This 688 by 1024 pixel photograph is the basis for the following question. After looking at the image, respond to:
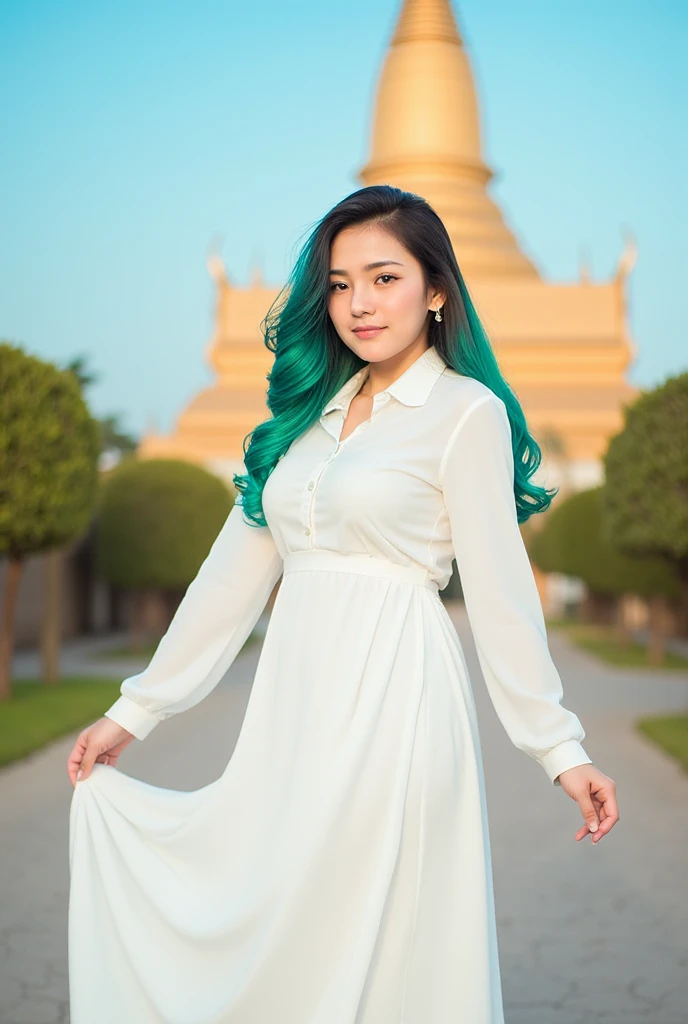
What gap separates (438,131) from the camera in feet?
120

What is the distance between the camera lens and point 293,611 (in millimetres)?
2273

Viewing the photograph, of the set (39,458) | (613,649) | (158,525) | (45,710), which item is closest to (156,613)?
(158,525)

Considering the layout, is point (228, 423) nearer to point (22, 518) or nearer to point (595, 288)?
point (595, 288)

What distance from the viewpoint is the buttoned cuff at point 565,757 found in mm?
2070

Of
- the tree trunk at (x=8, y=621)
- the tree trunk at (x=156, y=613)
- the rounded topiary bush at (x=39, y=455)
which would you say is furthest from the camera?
the tree trunk at (x=156, y=613)

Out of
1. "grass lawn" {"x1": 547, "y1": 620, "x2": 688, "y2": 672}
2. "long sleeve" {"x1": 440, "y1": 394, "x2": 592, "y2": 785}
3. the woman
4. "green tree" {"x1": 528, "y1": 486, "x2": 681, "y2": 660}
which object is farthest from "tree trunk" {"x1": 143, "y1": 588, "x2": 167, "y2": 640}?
"long sleeve" {"x1": 440, "y1": 394, "x2": 592, "y2": 785}

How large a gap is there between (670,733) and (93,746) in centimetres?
733

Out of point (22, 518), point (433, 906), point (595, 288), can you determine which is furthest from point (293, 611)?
point (595, 288)

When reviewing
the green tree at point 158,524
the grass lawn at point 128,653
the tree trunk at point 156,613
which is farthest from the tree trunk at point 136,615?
the green tree at point 158,524

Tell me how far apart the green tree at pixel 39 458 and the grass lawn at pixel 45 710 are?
0.78 meters

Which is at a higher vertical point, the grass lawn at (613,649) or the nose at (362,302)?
the nose at (362,302)

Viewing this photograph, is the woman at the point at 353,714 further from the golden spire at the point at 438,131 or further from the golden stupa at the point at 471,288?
the golden spire at the point at 438,131

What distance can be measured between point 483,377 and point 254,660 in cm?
1439

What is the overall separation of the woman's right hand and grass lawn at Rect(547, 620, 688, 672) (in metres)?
13.7
